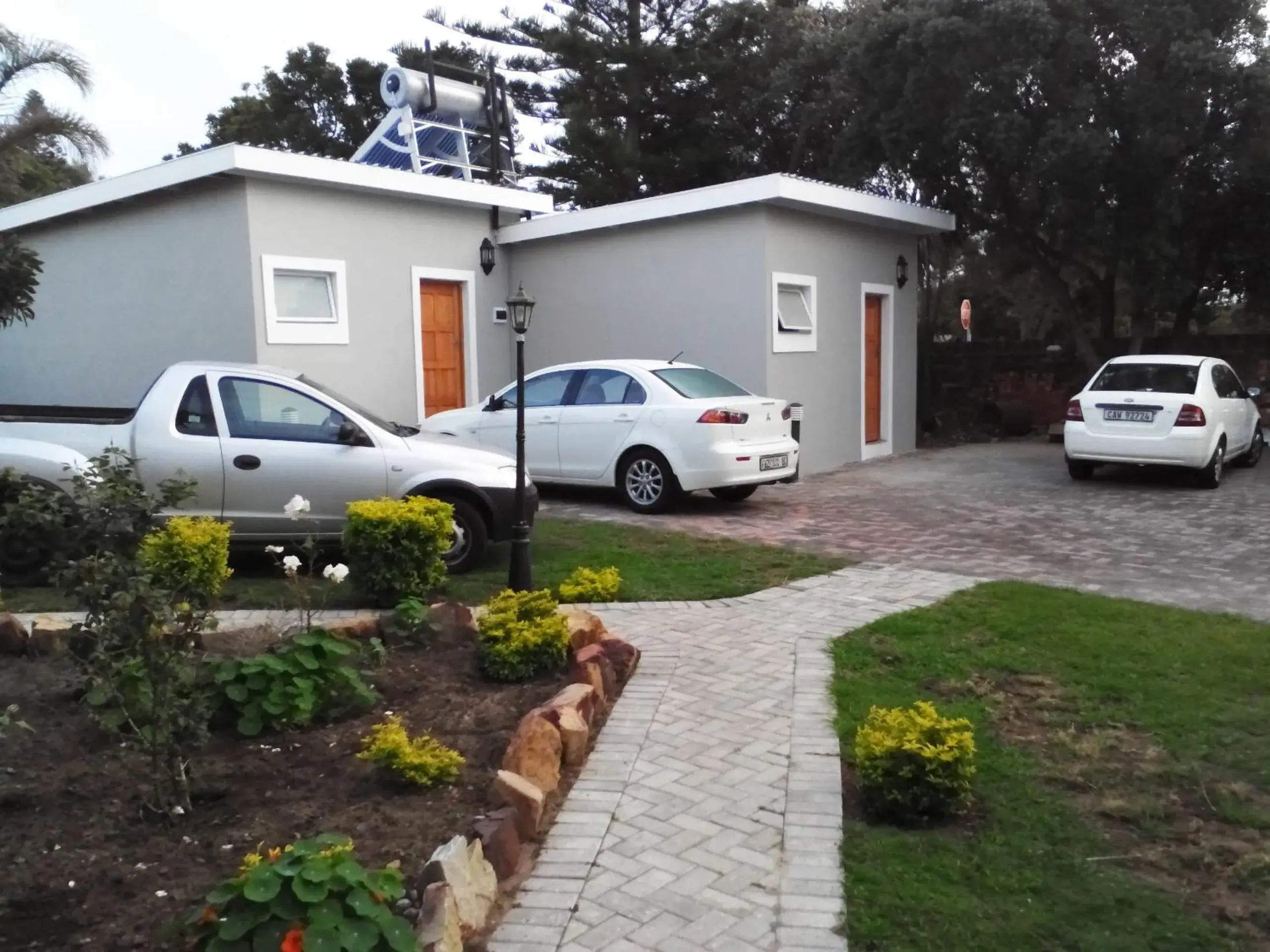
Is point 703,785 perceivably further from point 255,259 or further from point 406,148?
point 406,148

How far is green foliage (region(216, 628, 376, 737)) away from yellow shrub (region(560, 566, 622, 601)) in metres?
2.60

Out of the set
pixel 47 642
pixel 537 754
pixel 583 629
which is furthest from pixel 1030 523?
pixel 47 642

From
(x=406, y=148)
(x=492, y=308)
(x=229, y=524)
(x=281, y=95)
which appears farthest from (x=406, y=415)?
(x=281, y=95)

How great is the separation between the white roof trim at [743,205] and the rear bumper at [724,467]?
12.5 feet

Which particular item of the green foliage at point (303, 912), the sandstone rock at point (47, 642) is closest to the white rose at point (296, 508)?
the sandstone rock at point (47, 642)

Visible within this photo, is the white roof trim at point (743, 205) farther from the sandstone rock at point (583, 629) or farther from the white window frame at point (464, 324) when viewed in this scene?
the sandstone rock at point (583, 629)

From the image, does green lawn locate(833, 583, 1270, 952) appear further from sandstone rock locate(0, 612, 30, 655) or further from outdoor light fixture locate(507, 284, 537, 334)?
sandstone rock locate(0, 612, 30, 655)

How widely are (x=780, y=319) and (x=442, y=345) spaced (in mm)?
4360

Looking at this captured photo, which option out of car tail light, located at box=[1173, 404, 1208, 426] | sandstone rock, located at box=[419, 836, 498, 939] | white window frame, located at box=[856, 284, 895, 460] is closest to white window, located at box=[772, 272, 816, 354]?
white window frame, located at box=[856, 284, 895, 460]

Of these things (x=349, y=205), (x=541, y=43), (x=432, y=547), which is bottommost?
(x=432, y=547)

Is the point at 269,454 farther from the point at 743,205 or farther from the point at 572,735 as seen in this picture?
the point at 743,205

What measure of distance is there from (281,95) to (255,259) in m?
23.7

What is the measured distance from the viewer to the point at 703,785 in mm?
4383

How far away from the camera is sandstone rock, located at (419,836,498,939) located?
3.20 m
